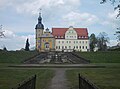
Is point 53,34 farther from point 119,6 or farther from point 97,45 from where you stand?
point 119,6

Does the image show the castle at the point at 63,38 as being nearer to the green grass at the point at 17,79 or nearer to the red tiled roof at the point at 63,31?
the red tiled roof at the point at 63,31

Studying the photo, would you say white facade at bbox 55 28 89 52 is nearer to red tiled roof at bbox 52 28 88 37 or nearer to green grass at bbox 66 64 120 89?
red tiled roof at bbox 52 28 88 37

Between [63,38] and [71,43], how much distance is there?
455 centimetres

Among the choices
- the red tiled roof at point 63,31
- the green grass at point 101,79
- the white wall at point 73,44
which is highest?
the red tiled roof at point 63,31

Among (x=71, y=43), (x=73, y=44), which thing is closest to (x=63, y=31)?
(x=71, y=43)

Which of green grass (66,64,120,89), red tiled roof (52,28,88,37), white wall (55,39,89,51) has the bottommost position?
green grass (66,64,120,89)

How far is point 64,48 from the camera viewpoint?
125750mm

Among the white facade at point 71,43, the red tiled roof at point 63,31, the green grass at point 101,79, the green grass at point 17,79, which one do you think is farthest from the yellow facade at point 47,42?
the green grass at point 17,79

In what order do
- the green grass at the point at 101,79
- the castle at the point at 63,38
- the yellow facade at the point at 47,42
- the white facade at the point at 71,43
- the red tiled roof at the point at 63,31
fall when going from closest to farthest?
the green grass at the point at 101,79
the yellow facade at the point at 47,42
the castle at the point at 63,38
the white facade at the point at 71,43
the red tiled roof at the point at 63,31

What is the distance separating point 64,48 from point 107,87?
10965 cm

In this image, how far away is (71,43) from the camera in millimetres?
127375

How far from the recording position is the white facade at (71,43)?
125688 millimetres

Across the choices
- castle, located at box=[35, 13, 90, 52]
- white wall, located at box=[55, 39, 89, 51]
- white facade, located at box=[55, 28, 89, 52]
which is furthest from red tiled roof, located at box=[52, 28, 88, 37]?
A: white wall, located at box=[55, 39, 89, 51]

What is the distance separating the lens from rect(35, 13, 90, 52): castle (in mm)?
121875
